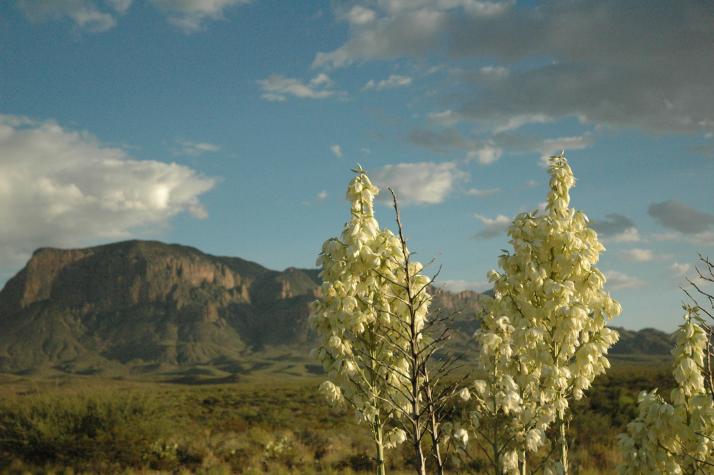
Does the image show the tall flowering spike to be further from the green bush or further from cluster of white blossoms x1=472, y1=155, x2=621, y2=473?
the green bush

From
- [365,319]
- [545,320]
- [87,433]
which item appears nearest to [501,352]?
[545,320]

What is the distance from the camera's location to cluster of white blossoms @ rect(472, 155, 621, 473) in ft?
22.7

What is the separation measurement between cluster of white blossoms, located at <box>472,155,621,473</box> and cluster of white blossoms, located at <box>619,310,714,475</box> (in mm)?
970

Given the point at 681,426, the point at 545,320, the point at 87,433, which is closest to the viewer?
the point at 681,426

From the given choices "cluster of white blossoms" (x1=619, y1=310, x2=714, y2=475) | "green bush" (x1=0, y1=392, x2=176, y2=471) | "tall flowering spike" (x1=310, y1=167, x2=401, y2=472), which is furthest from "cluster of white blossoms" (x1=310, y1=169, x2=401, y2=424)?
"green bush" (x1=0, y1=392, x2=176, y2=471)

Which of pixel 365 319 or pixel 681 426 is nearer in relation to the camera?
pixel 681 426

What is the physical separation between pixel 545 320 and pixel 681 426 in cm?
216

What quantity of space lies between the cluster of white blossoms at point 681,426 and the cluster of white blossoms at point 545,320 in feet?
3.18

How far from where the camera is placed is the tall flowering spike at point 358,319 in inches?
238

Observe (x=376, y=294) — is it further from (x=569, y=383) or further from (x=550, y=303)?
(x=569, y=383)

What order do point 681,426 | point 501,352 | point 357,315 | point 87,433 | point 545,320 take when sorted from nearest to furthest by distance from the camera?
point 681,426 → point 357,315 → point 501,352 → point 545,320 → point 87,433

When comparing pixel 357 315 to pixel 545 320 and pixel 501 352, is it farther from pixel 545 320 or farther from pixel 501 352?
pixel 545 320

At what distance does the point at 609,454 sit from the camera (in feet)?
46.0

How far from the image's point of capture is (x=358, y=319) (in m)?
5.93
